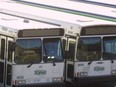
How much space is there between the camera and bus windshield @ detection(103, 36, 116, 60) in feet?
48.6

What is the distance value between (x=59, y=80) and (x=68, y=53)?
1.01 m

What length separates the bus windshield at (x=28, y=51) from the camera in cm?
1290

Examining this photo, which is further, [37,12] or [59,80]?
[37,12]

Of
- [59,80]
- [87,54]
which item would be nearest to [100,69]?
[87,54]

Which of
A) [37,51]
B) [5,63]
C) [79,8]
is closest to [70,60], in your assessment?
[37,51]

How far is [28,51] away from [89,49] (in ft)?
8.04

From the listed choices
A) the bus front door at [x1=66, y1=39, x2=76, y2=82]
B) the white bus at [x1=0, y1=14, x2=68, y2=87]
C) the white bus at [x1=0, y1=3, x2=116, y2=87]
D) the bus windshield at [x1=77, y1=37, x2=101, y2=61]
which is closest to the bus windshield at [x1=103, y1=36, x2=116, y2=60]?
the white bus at [x1=0, y1=3, x2=116, y2=87]

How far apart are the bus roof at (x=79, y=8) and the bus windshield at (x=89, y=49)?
81.4 inches

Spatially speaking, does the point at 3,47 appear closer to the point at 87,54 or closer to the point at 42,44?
the point at 42,44

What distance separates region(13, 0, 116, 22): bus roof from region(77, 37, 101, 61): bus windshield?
6.78 feet

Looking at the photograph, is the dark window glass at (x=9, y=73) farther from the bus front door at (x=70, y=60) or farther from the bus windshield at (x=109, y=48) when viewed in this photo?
the bus windshield at (x=109, y=48)

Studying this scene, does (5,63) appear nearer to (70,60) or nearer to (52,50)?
(52,50)

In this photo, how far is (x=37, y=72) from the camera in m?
13.2

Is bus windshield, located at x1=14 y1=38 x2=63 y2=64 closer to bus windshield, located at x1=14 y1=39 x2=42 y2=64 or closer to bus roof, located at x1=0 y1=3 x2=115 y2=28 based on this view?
bus windshield, located at x1=14 y1=39 x2=42 y2=64
